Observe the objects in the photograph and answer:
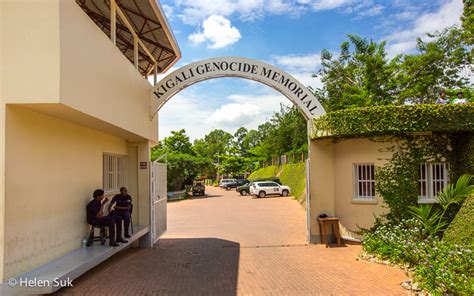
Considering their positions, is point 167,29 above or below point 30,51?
above

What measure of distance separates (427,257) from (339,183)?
434 centimetres

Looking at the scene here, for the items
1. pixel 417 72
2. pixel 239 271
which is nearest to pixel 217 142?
pixel 417 72

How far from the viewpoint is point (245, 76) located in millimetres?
10812

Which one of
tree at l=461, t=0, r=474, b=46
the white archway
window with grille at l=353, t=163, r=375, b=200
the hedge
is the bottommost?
window with grille at l=353, t=163, r=375, b=200

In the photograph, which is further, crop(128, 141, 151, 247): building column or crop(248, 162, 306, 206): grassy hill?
crop(248, 162, 306, 206): grassy hill

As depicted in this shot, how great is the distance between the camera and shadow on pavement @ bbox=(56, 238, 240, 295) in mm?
6410

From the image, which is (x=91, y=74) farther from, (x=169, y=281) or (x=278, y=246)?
(x=278, y=246)

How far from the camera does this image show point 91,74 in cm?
632

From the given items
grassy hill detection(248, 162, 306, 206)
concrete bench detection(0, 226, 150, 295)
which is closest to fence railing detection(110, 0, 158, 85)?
concrete bench detection(0, 226, 150, 295)

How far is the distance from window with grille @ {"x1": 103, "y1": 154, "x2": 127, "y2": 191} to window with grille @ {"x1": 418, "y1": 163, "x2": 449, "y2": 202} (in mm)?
8838

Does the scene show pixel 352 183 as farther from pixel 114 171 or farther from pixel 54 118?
pixel 54 118

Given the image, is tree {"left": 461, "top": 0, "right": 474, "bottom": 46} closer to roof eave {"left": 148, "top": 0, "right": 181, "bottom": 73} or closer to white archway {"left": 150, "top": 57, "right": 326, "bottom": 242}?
white archway {"left": 150, "top": 57, "right": 326, "bottom": 242}

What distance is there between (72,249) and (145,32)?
23.2ft

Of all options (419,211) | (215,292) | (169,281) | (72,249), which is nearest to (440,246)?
(419,211)
